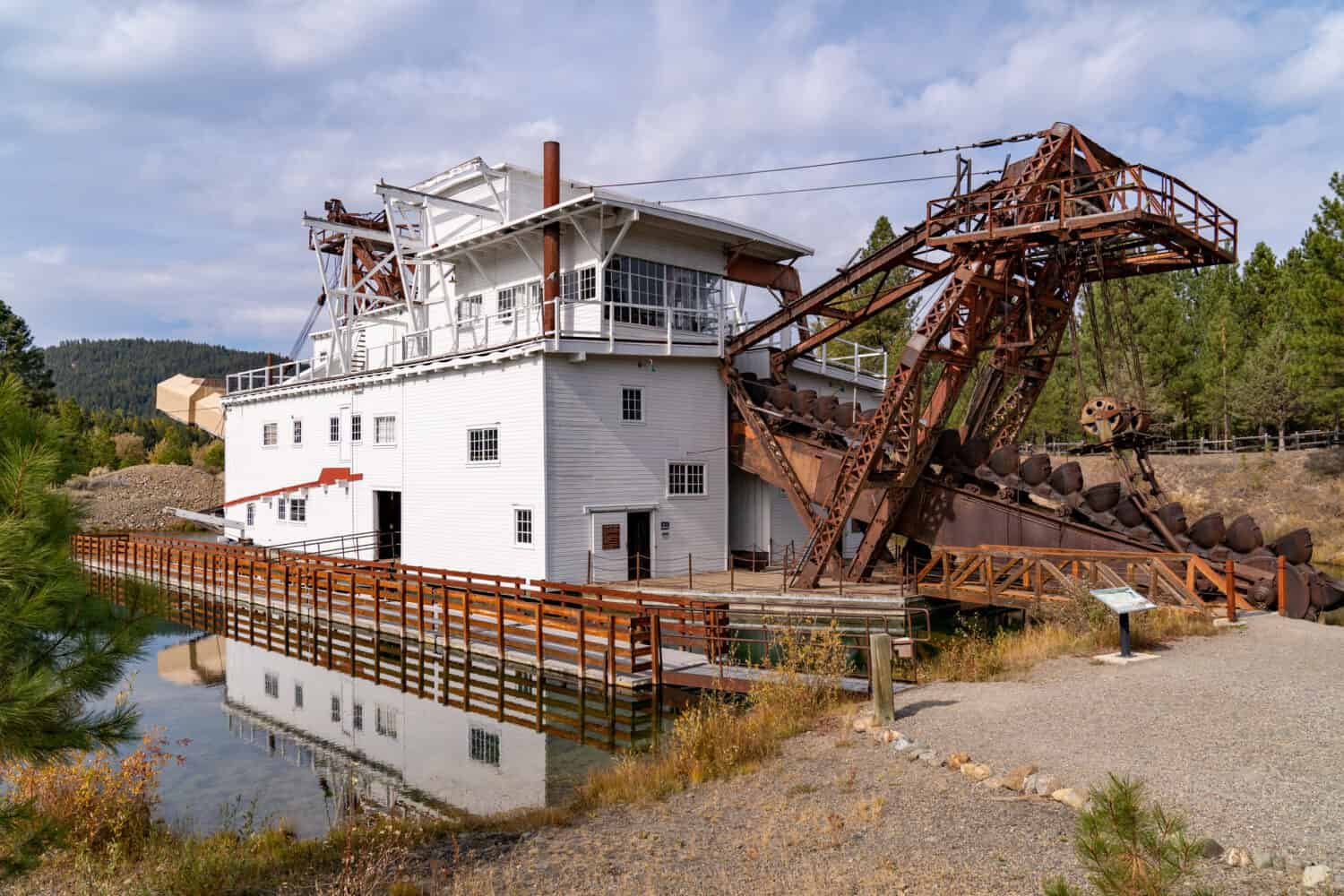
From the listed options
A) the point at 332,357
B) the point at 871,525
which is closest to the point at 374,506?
the point at 332,357

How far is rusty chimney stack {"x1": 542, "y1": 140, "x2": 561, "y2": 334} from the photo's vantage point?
2215 centimetres

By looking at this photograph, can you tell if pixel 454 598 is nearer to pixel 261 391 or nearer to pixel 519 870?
pixel 519 870

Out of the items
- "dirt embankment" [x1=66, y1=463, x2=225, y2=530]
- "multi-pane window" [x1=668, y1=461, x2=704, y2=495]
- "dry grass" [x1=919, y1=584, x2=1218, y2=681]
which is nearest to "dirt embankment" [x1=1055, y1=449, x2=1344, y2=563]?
"dry grass" [x1=919, y1=584, x2=1218, y2=681]

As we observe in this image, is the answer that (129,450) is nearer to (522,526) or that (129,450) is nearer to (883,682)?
(522,526)

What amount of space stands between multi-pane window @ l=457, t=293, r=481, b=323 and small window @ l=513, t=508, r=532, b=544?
7.59 meters

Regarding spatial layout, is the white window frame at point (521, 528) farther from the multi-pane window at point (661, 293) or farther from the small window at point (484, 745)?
the small window at point (484, 745)

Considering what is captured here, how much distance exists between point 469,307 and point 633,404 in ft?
24.6

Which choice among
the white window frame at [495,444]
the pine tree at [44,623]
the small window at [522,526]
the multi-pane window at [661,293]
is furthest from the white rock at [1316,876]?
the white window frame at [495,444]

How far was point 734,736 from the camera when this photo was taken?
10078 millimetres

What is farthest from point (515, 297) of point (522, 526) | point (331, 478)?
point (331, 478)

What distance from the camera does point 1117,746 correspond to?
8383 millimetres

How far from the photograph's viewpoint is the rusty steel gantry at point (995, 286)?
16266 mm

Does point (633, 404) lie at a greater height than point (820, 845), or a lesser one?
greater

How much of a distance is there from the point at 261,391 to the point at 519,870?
29910 mm
